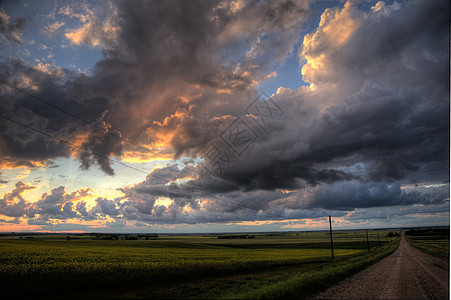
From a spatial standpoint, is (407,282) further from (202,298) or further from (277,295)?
(202,298)

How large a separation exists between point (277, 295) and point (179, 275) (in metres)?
13.6

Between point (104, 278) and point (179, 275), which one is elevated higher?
point (104, 278)

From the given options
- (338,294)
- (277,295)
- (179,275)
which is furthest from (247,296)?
(179,275)

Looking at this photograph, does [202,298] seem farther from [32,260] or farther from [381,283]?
[32,260]

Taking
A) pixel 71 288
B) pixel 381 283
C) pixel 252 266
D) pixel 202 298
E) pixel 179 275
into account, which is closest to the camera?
pixel 202 298

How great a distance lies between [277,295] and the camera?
56.2ft

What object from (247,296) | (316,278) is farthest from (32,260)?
(316,278)

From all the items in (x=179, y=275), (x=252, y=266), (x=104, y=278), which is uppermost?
(x=104, y=278)

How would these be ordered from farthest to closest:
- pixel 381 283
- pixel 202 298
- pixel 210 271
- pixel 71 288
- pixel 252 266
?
pixel 252 266 → pixel 210 271 → pixel 381 283 → pixel 71 288 → pixel 202 298

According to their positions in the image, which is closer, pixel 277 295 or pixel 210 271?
pixel 277 295

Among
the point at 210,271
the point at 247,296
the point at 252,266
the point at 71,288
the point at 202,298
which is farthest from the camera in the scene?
the point at 252,266

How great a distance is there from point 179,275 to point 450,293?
939 inches

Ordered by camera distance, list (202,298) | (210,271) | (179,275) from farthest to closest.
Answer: (210,271), (179,275), (202,298)

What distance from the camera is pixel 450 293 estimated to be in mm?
17953
